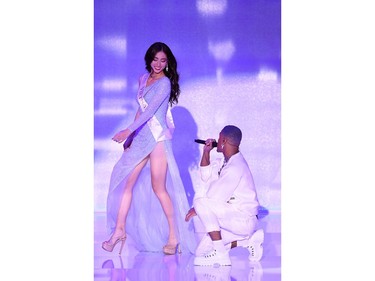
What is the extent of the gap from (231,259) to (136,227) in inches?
31.1

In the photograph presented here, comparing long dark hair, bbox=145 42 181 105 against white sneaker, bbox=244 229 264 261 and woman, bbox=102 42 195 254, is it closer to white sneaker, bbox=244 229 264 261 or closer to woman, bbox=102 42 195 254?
woman, bbox=102 42 195 254

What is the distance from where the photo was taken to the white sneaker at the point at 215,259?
560 cm

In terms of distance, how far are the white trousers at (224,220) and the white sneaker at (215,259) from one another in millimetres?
74

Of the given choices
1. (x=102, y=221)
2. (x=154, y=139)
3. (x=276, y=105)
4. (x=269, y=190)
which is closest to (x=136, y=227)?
(x=102, y=221)

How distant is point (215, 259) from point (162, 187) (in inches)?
27.8

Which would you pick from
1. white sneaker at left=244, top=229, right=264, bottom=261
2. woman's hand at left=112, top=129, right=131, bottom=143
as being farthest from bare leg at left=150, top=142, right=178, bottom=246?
white sneaker at left=244, top=229, right=264, bottom=261

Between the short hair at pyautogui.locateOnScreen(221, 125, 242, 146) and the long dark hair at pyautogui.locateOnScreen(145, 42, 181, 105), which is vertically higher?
the long dark hair at pyautogui.locateOnScreen(145, 42, 181, 105)

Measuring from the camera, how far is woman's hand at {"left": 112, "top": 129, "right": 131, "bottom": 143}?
5883 mm

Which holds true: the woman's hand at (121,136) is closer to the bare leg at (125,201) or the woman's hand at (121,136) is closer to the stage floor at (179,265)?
the bare leg at (125,201)

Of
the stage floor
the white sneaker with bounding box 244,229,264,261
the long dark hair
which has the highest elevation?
the long dark hair

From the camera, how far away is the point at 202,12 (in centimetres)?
599

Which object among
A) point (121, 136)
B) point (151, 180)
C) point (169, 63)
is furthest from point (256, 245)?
point (169, 63)

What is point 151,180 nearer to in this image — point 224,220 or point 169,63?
point 224,220

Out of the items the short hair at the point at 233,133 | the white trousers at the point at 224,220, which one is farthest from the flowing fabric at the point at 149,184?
the short hair at the point at 233,133
